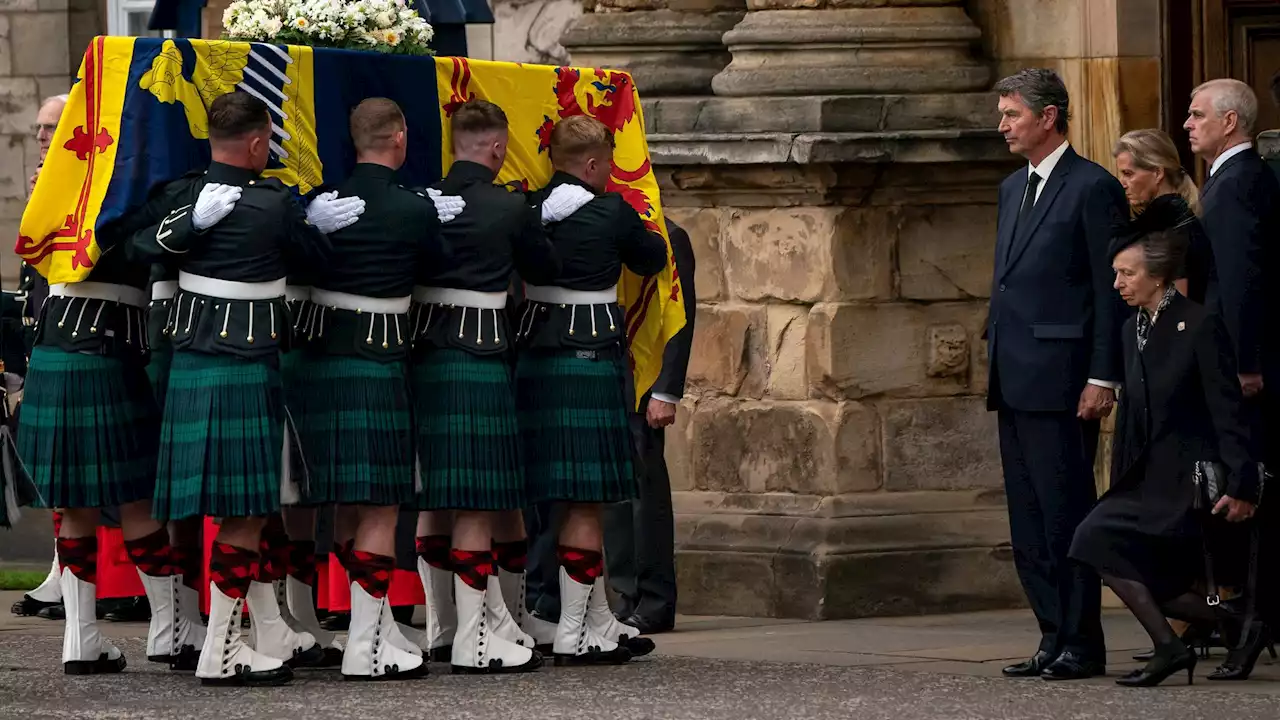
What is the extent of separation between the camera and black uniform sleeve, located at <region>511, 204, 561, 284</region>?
Answer: 9.05 meters

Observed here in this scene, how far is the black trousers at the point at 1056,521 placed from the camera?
28.6ft

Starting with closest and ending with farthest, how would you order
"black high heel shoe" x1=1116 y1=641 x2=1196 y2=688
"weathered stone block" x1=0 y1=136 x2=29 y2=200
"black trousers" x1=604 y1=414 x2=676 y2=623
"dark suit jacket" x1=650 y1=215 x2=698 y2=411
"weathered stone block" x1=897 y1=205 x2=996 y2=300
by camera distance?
1. "black high heel shoe" x1=1116 y1=641 x2=1196 y2=688
2. "dark suit jacket" x1=650 y1=215 x2=698 y2=411
3. "black trousers" x1=604 y1=414 x2=676 y2=623
4. "weathered stone block" x1=897 y1=205 x2=996 y2=300
5. "weathered stone block" x1=0 y1=136 x2=29 y2=200

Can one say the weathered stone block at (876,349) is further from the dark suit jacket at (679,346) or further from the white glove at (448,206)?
the white glove at (448,206)

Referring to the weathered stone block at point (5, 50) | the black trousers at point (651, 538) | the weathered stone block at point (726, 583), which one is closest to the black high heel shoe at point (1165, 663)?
the black trousers at point (651, 538)

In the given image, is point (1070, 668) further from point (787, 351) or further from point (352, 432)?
point (787, 351)

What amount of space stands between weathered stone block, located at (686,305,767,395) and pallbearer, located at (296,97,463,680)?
2280 mm

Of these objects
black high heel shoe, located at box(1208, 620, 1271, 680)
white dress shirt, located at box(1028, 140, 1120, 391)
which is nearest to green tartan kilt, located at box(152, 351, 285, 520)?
white dress shirt, located at box(1028, 140, 1120, 391)

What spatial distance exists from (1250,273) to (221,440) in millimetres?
3303

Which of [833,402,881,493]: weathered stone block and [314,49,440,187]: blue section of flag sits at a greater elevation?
[314,49,440,187]: blue section of flag

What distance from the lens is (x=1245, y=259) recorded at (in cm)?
910

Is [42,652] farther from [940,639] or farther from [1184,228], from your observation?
[1184,228]

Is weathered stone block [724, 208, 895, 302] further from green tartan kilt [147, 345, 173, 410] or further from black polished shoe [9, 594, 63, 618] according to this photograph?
black polished shoe [9, 594, 63, 618]

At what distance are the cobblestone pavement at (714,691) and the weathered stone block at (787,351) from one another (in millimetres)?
1287

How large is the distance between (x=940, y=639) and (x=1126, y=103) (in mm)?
2279
